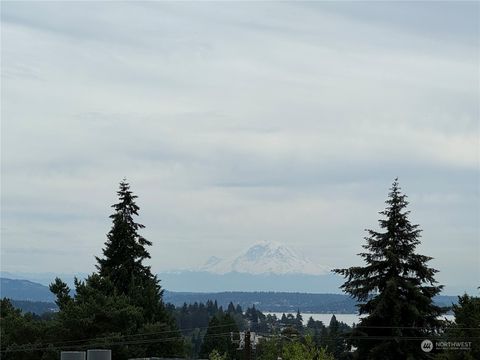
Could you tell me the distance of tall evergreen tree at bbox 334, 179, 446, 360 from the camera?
69.8 metres

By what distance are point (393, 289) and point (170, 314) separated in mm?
28899

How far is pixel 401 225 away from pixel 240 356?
87.5 m

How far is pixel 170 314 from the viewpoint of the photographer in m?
92.2

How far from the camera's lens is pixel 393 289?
69750 millimetres

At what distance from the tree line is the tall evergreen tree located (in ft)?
0.24

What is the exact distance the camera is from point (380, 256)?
71.9 metres

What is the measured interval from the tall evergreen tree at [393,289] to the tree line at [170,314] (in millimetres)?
73

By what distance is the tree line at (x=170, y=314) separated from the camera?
6975cm

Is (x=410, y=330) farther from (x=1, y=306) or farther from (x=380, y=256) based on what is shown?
(x=1, y=306)

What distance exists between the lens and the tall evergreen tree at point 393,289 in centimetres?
6981

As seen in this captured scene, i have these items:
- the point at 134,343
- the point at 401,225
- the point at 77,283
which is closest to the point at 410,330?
the point at 401,225

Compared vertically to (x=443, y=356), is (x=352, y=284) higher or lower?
higher

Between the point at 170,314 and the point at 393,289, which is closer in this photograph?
the point at 393,289

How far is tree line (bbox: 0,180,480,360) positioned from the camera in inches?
2746
